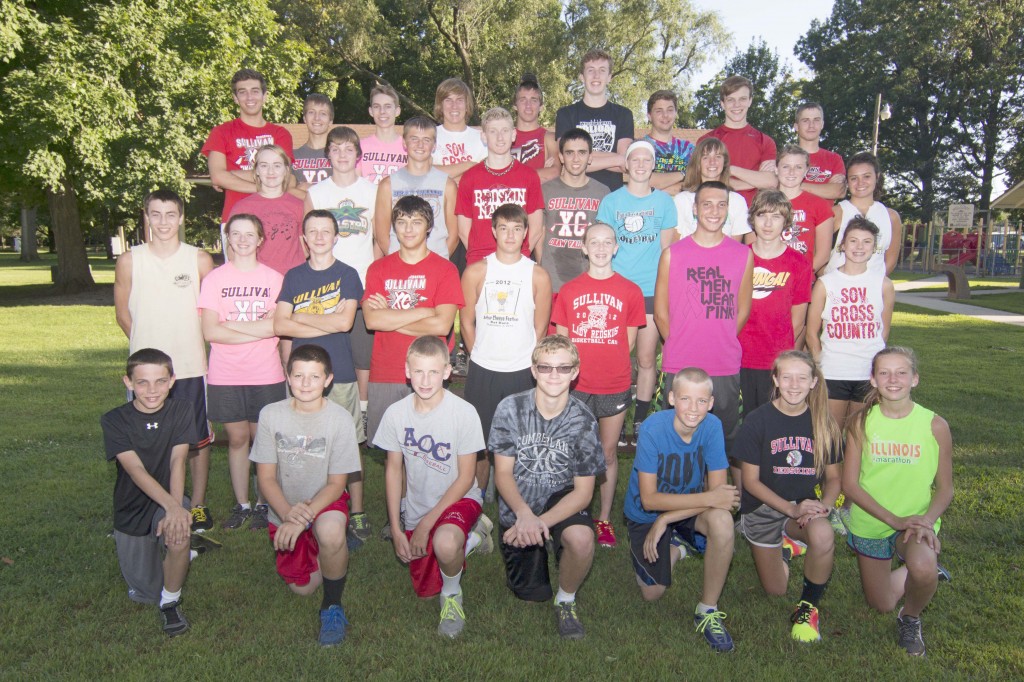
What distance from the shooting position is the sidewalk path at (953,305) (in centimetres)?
1739

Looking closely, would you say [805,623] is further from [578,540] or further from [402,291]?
[402,291]

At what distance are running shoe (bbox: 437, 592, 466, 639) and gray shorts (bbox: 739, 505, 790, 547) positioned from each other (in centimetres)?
165

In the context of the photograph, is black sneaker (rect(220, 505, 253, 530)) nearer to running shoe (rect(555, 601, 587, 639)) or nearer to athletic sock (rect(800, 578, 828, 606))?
running shoe (rect(555, 601, 587, 639))

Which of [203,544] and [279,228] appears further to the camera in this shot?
[279,228]

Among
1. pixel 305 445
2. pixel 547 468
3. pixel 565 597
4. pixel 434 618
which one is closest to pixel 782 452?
pixel 547 468

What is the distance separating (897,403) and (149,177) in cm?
1798

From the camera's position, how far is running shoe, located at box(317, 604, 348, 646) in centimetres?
373

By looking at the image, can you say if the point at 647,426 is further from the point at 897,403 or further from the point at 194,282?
the point at 194,282

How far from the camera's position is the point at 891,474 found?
13.4ft

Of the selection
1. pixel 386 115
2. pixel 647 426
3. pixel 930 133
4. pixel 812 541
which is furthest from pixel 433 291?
pixel 930 133

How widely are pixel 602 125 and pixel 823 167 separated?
81.7 inches

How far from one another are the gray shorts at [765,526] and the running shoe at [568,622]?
1103 millimetres

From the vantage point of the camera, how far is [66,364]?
11094 mm

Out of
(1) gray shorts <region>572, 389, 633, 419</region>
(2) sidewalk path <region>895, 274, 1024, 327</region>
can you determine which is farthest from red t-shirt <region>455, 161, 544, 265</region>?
(2) sidewalk path <region>895, 274, 1024, 327</region>
